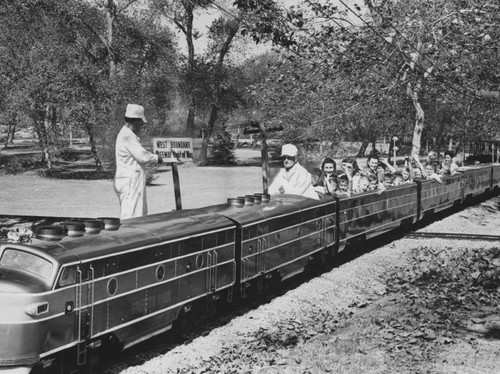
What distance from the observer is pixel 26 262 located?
17.8ft

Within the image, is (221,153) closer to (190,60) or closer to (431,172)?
(190,60)

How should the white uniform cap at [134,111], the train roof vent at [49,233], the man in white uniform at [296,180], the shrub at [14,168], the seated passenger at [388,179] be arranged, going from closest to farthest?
the train roof vent at [49,233] → the white uniform cap at [134,111] → the man in white uniform at [296,180] → the seated passenger at [388,179] → the shrub at [14,168]

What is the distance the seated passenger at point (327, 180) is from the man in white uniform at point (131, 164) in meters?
4.37

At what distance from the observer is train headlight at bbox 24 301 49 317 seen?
5.04 m

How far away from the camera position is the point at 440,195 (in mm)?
18984

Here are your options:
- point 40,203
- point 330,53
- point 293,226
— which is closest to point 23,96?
point 40,203

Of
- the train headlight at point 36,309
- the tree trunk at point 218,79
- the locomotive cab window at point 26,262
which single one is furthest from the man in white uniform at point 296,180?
the tree trunk at point 218,79

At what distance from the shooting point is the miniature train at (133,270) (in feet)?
16.9

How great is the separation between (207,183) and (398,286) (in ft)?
82.5

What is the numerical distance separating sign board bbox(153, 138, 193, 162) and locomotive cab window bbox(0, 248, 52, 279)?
276cm

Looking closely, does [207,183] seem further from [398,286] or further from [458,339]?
[458,339]

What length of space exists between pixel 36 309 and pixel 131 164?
3.57m

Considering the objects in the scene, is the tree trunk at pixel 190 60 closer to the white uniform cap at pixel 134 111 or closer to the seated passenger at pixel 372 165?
the seated passenger at pixel 372 165

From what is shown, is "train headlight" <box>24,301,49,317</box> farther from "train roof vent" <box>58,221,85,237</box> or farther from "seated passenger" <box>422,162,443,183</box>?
"seated passenger" <box>422,162,443,183</box>
